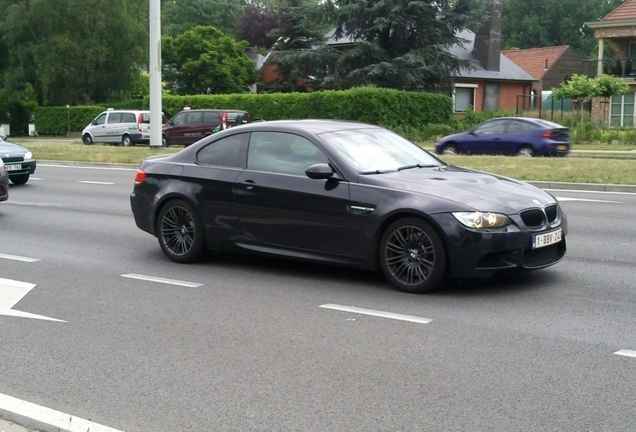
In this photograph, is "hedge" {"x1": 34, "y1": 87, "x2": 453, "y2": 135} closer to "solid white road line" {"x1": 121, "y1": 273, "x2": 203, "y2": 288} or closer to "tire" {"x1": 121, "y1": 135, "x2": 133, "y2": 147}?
"tire" {"x1": 121, "y1": 135, "x2": 133, "y2": 147}

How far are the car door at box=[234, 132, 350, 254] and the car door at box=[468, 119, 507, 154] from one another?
19.5 metres

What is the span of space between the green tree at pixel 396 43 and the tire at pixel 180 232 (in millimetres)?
33458

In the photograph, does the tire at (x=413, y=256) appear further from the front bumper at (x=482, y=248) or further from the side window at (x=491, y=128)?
the side window at (x=491, y=128)

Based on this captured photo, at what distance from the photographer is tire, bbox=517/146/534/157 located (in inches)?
1073

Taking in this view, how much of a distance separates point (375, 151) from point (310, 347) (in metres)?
3.13

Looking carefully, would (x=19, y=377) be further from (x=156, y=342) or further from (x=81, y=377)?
(x=156, y=342)

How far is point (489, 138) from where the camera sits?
2806 cm

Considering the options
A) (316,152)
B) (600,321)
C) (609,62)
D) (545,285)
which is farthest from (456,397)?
(609,62)

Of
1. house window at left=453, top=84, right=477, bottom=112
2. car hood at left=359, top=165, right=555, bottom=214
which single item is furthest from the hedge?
car hood at left=359, top=165, right=555, bottom=214

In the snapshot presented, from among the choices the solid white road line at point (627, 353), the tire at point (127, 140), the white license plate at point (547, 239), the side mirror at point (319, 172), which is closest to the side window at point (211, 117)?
the tire at point (127, 140)

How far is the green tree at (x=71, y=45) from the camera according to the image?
51500 mm

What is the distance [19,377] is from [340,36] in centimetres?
4192

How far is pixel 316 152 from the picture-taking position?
347 inches

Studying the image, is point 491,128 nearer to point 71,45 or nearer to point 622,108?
point 622,108
